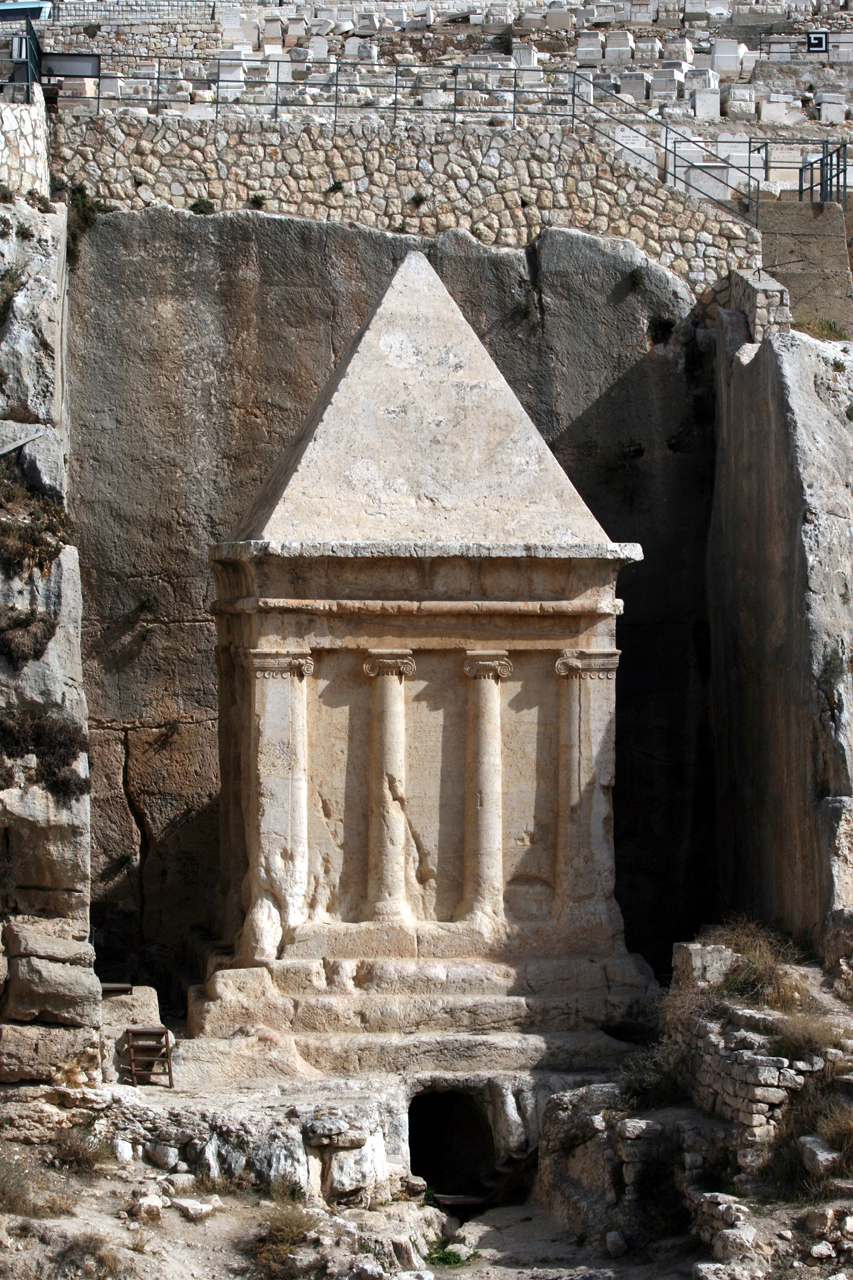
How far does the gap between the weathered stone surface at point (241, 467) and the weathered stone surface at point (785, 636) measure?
935 millimetres

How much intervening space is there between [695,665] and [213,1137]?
274 inches

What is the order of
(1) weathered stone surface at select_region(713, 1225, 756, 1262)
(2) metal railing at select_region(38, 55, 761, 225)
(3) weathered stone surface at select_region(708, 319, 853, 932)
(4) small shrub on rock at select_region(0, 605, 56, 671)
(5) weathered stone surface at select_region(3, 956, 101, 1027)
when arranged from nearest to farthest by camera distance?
(1) weathered stone surface at select_region(713, 1225, 756, 1262), (5) weathered stone surface at select_region(3, 956, 101, 1027), (4) small shrub on rock at select_region(0, 605, 56, 671), (3) weathered stone surface at select_region(708, 319, 853, 932), (2) metal railing at select_region(38, 55, 761, 225)

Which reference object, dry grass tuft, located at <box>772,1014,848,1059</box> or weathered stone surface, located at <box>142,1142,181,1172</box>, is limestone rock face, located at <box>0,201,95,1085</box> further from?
dry grass tuft, located at <box>772,1014,848,1059</box>

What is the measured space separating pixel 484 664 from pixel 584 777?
1089 millimetres

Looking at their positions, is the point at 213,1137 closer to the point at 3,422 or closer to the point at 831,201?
the point at 3,422

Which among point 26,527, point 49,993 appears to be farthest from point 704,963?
point 26,527

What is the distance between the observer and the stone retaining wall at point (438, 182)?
15594 mm

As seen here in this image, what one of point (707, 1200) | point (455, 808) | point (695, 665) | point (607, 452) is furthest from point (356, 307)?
point (707, 1200)

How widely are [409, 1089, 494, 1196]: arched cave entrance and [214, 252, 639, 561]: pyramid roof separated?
3.86 meters

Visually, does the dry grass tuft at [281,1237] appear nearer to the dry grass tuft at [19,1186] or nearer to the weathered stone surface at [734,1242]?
the dry grass tuft at [19,1186]

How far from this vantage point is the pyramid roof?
11.8 m

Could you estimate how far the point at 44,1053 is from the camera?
396 inches

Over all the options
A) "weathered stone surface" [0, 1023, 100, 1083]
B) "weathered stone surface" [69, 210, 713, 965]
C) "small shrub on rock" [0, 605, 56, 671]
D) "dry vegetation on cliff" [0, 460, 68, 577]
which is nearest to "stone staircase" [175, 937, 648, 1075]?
"weathered stone surface" [0, 1023, 100, 1083]

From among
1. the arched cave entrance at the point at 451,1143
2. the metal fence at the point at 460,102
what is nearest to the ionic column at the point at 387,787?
the arched cave entrance at the point at 451,1143
